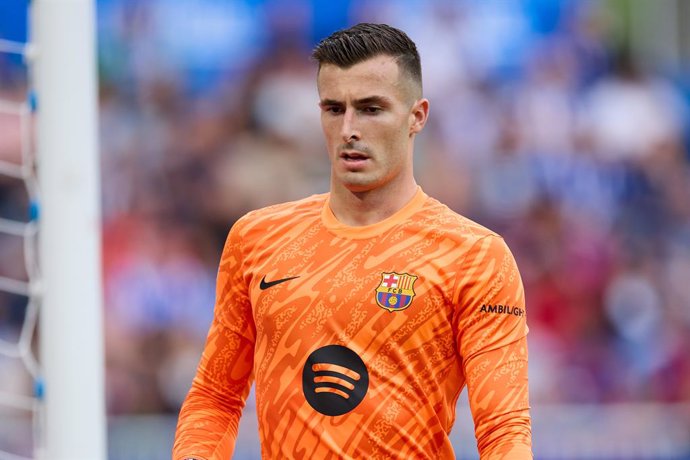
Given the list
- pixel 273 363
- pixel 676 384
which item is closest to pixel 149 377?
pixel 676 384

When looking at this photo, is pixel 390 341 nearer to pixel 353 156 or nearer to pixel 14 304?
pixel 353 156

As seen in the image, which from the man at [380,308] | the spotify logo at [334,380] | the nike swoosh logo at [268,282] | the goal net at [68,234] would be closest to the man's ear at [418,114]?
the man at [380,308]

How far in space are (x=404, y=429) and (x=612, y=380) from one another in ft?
18.8

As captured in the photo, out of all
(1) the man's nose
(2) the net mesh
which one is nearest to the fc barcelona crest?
(1) the man's nose

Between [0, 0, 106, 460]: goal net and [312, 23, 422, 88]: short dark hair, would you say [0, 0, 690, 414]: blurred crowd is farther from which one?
[312, 23, 422, 88]: short dark hair

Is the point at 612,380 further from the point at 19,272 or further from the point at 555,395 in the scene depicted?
the point at 19,272

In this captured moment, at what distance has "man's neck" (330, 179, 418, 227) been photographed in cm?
324

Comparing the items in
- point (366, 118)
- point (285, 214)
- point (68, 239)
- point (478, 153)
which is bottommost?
point (478, 153)

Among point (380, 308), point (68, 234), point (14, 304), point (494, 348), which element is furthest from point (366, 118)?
point (14, 304)

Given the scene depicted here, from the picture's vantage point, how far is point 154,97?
878 cm

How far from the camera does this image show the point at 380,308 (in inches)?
122

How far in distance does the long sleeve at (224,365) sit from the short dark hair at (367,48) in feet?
1.93

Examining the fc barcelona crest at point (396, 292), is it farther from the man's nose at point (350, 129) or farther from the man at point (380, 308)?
the man's nose at point (350, 129)

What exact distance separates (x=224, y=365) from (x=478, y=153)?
5.71 meters
